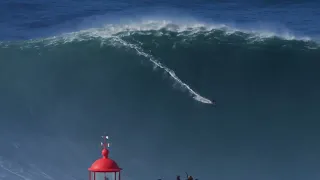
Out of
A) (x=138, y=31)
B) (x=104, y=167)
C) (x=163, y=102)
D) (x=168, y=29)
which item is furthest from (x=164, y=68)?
(x=104, y=167)

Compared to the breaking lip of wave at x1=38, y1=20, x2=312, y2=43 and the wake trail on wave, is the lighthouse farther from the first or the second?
the breaking lip of wave at x1=38, y1=20, x2=312, y2=43

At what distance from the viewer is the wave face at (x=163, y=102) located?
22.5 m

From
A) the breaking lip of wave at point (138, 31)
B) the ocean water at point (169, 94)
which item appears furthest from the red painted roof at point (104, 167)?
the breaking lip of wave at point (138, 31)

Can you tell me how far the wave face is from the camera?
73.8 ft

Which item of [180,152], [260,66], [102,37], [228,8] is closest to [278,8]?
[228,8]

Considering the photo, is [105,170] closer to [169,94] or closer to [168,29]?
[169,94]

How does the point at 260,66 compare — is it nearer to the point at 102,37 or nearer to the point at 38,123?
the point at 102,37

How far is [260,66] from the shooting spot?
85.4ft

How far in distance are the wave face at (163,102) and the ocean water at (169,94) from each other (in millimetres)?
35

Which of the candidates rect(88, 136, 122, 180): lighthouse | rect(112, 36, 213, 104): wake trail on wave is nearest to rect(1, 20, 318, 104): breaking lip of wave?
rect(112, 36, 213, 104): wake trail on wave

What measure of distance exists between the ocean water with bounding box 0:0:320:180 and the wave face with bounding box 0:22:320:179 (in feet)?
0.11

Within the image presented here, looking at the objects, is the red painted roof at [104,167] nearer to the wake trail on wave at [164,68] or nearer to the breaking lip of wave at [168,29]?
the wake trail on wave at [164,68]

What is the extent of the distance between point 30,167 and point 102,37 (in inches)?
268

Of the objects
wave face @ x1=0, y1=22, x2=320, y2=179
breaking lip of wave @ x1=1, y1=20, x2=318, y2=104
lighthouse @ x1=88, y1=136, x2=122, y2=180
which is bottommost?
lighthouse @ x1=88, y1=136, x2=122, y2=180
